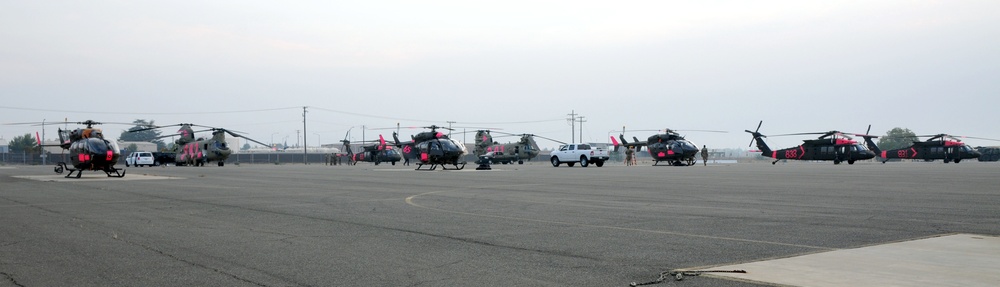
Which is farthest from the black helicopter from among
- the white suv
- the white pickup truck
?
the white suv

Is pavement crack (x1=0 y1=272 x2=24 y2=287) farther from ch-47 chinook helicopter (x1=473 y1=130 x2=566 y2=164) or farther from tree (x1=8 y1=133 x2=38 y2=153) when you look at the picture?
tree (x1=8 y1=133 x2=38 y2=153)

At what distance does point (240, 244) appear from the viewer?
375 inches

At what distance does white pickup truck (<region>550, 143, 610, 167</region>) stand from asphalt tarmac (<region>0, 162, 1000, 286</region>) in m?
37.8

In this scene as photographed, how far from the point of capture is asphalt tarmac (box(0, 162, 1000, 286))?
730cm

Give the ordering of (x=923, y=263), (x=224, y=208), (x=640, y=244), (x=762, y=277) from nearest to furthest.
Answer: (x=762, y=277)
(x=923, y=263)
(x=640, y=244)
(x=224, y=208)

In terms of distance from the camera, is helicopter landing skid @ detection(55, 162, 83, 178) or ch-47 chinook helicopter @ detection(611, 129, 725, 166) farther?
ch-47 chinook helicopter @ detection(611, 129, 725, 166)

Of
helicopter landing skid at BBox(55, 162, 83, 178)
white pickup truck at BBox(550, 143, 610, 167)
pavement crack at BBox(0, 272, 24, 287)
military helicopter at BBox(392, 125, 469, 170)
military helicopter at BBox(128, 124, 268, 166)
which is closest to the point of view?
pavement crack at BBox(0, 272, 24, 287)

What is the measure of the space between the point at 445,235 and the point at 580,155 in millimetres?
46959

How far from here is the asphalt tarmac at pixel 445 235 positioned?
7.30m

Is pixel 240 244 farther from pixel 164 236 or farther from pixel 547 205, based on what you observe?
pixel 547 205

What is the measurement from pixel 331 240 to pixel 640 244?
153 inches

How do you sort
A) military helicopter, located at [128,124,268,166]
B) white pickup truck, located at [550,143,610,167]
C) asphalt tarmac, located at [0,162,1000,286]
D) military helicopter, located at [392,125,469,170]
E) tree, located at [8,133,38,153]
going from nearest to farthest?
asphalt tarmac, located at [0,162,1000,286] < military helicopter, located at [392,125,469,170] < white pickup truck, located at [550,143,610,167] < military helicopter, located at [128,124,268,166] < tree, located at [8,133,38,153]

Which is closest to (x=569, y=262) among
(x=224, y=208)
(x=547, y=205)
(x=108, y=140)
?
(x=547, y=205)

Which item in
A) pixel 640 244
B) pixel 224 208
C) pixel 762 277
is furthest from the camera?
pixel 224 208
